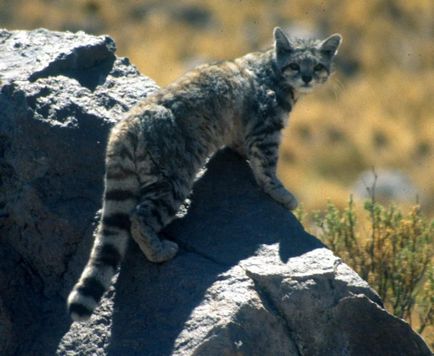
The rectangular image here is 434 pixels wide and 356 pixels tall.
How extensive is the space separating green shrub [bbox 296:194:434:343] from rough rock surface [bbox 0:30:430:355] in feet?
6.41

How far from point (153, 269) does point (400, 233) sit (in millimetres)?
3228

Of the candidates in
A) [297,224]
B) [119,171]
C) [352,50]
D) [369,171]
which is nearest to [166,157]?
[119,171]

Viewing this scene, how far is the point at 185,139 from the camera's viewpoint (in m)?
7.11

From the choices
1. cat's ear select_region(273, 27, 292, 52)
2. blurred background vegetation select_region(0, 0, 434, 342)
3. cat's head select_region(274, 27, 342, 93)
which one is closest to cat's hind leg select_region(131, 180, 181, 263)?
cat's head select_region(274, 27, 342, 93)

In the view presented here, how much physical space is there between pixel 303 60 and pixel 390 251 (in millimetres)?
2134

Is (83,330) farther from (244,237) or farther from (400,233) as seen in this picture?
(400,233)

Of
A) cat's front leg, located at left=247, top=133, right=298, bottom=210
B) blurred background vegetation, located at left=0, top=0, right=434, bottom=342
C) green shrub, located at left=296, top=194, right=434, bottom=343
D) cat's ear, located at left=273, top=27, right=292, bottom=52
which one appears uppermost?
blurred background vegetation, located at left=0, top=0, right=434, bottom=342

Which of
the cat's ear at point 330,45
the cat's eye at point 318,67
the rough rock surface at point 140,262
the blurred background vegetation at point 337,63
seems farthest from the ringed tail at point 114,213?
the blurred background vegetation at point 337,63

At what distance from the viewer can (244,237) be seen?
682 cm

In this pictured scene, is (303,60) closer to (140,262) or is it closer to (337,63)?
(140,262)

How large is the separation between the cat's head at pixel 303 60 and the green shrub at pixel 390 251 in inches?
58.8

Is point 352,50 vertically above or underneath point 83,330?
above

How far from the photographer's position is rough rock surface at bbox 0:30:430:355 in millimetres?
6301

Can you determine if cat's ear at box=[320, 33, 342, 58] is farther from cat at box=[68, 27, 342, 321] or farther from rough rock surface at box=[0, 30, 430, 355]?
rough rock surface at box=[0, 30, 430, 355]
